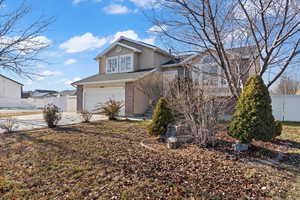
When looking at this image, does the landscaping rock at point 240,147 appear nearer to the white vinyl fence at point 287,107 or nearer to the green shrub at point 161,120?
the green shrub at point 161,120

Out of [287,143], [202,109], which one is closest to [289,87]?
[287,143]

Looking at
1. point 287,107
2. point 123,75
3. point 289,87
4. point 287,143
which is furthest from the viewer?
point 289,87

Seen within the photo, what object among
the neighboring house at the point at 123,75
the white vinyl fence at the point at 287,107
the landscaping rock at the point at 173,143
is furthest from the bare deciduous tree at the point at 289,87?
the landscaping rock at the point at 173,143

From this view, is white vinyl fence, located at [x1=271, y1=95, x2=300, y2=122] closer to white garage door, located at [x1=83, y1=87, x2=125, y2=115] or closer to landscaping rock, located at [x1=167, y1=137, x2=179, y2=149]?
landscaping rock, located at [x1=167, y1=137, x2=179, y2=149]

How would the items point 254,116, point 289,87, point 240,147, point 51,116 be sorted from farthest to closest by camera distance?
point 289,87, point 51,116, point 240,147, point 254,116

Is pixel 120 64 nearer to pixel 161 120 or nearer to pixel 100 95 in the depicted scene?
pixel 100 95

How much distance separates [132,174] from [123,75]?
1313 cm

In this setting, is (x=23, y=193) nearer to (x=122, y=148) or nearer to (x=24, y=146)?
(x=122, y=148)

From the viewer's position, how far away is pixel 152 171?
399cm

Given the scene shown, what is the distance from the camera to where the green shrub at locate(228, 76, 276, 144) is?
4.77 metres

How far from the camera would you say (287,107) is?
1236 cm

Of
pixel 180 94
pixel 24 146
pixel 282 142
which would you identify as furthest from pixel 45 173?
pixel 282 142

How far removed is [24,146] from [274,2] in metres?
9.25

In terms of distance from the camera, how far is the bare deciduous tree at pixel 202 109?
17.6ft
